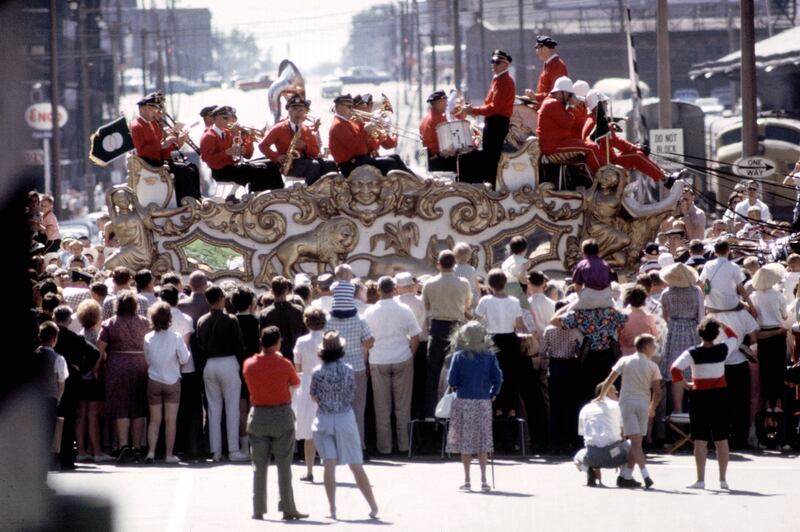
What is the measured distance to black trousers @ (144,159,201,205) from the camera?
16125 millimetres

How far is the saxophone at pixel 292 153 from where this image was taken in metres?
16.0

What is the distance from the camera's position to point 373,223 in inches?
622

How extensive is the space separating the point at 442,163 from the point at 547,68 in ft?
5.25

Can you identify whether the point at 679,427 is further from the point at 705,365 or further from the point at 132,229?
the point at 132,229

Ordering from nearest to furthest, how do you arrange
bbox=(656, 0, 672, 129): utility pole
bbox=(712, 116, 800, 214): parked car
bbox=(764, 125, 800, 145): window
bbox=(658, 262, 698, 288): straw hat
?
bbox=(658, 262, 698, 288): straw hat → bbox=(656, 0, 672, 129): utility pole → bbox=(712, 116, 800, 214): parked car → bbox=(764, 125, 800, 145): window

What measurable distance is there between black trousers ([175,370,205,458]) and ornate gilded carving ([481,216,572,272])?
432 centimetres

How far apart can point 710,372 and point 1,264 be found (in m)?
8.64

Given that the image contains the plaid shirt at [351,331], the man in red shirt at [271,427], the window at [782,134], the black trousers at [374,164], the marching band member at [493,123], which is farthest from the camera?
the window at [782,134]

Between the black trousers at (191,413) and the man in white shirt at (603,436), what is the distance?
148 inches

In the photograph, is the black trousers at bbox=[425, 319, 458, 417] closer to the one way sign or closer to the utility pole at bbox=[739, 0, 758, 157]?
the one way sign

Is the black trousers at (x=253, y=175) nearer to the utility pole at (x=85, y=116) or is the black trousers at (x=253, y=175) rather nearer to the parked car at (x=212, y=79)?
the utility pole at (x=85, y=116)

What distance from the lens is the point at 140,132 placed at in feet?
52.2

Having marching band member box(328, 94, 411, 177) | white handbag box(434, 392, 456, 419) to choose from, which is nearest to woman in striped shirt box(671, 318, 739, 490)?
white handbag box(434, 392, 456, 419)

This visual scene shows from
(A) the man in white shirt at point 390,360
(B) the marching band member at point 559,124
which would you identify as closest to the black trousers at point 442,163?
(B) the marching band member at point 559,124
